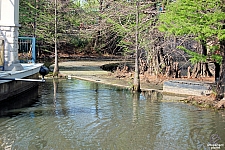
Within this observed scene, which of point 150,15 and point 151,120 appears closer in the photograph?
point 151,120

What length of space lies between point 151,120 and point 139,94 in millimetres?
4743

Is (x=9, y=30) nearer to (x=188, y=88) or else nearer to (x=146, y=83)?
(x=146, y=83)

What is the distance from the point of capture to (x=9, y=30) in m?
16.9

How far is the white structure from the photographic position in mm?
16781

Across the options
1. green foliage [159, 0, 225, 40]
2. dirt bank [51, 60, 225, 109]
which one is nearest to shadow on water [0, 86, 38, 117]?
dirt bank [51, 60, 225, 109]

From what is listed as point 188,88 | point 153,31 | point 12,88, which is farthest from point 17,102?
point 153,31

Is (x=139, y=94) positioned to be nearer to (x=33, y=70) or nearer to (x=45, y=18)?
(x=33, y=70)

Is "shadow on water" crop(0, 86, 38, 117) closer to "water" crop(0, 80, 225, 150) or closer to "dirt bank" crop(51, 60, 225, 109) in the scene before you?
"water" crop(0, 80, 225, 150)

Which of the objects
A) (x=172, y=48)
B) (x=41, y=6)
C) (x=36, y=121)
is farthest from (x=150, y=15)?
(x=41, y=6)

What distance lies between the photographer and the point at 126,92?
17266 millimetres

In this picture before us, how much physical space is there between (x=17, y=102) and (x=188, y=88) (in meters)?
6.83

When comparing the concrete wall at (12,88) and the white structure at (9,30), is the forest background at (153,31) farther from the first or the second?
the concrete wall at (12,88)

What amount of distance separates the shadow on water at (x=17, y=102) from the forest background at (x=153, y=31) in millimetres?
4756

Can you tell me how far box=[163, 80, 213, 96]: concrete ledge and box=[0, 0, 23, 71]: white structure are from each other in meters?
6.58
